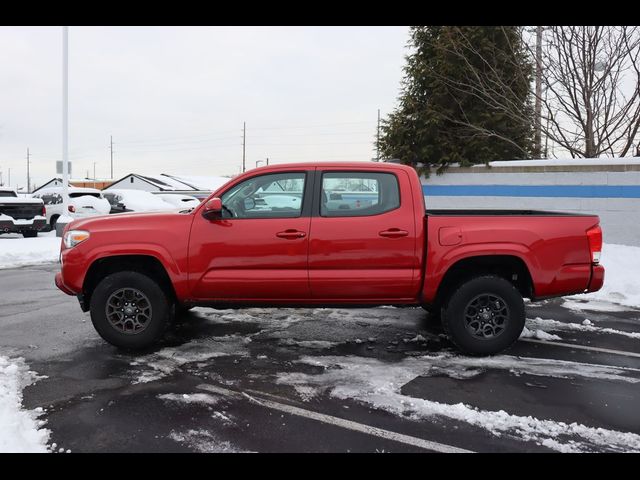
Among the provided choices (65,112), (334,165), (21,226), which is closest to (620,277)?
(334,165)

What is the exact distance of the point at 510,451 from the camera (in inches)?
125

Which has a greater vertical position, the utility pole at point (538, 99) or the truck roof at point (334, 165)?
the utility pole at point (538, 99)

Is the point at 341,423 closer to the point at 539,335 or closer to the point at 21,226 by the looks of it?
the point at 539,335

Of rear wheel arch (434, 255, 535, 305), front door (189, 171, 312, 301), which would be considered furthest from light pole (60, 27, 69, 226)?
rear wheel arch (434, 255, 535, 305)

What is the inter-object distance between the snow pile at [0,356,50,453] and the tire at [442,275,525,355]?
3422 mm

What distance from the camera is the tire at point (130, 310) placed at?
195 inches

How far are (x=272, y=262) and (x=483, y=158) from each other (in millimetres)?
10085

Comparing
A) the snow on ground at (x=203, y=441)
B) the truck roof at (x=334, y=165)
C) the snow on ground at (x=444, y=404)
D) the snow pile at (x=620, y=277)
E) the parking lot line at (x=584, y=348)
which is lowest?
the snow on ground at (x=203, y=441)

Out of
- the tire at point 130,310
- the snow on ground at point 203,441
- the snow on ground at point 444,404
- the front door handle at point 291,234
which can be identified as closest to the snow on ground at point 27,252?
the tire at point 130,310

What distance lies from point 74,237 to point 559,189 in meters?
10.2

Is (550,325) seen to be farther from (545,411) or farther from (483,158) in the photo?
(483,158)

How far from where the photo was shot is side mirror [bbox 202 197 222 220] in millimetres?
4773

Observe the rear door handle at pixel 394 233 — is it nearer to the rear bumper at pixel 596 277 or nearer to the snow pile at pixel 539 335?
the rear bumper at pixel 596 277
